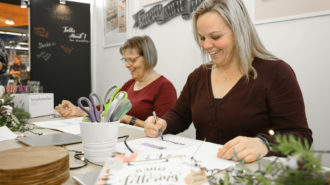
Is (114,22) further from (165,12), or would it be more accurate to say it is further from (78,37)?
(165,12)

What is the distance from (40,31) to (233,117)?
344 centimetres

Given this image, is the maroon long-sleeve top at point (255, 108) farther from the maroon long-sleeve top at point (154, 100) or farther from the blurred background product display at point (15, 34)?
the blurred background product display at point (15, 34)

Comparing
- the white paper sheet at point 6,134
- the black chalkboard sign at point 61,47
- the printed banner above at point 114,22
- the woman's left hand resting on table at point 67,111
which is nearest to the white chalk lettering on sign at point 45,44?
the black chalkboard sign at point 61,47

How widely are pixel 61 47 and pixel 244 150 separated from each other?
3.69m

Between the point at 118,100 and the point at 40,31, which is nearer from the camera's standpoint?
the point at 118,100

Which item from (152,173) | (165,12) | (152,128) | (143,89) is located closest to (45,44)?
(165,12)

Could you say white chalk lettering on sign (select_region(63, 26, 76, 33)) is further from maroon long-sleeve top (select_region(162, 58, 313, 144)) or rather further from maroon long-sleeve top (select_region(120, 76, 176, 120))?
maroon long-sleeve top (select_region(162, 58, 313, 144))

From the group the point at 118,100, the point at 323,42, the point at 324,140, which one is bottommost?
the point at 324,140

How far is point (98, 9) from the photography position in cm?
410

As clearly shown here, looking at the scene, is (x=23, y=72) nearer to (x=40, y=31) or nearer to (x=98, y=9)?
(x=40, y=31)

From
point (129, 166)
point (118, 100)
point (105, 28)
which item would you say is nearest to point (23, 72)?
point (105, 28)

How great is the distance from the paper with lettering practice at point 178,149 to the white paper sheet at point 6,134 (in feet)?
1.77

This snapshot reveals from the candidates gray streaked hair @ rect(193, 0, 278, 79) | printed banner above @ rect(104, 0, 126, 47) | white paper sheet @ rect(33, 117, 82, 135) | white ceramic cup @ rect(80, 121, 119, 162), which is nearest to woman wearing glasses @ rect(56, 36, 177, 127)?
white paper sheet @ rect(33, 117, 82, 135)

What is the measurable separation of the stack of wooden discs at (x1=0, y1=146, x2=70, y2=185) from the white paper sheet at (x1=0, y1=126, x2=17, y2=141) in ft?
1.62
